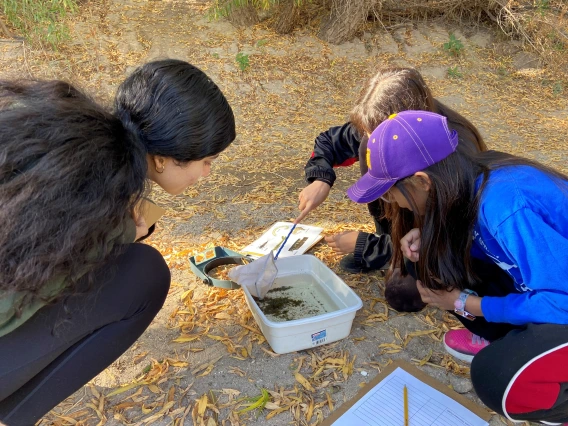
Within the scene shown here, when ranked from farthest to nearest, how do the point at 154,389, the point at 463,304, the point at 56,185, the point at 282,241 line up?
the point at 282,241 → the point at 154,389 → the point at 463,304 → the point at 56,185

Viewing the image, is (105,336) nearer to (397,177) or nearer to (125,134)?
(125,134)

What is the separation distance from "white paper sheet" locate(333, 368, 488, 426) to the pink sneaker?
0.23 m

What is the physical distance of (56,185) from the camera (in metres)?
1.04

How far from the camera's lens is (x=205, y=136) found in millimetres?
1406

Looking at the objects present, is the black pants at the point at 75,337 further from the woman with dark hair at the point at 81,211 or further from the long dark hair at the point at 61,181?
the long dark hair at the point at 61,181

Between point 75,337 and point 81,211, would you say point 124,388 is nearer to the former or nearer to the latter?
point 75,337

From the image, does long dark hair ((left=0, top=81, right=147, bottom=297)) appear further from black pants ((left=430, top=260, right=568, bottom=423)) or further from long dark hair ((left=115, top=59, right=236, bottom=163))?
black pants ((left=430, top=260, right=568, bottom=423))

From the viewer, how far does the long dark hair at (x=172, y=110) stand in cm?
135

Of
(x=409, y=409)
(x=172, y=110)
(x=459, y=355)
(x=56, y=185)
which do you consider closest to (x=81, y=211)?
(x=56, y=185)

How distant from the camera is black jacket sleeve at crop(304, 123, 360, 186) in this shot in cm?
216

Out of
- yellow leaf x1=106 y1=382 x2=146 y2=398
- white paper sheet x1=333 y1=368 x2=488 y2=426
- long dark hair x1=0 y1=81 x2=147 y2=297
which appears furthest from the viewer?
yellow leaf x1=106 y1=382 x2=146 y2=398

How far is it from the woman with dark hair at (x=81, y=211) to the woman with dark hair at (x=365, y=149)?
0.60 m

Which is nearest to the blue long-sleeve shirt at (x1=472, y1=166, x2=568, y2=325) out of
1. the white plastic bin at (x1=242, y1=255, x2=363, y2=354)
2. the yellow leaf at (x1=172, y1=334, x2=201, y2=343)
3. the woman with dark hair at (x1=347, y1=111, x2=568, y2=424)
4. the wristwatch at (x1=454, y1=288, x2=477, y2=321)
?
the woman with dark hair at (x1=347, y1=111, x2=568, y2=424)

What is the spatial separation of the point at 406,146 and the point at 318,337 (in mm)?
763
